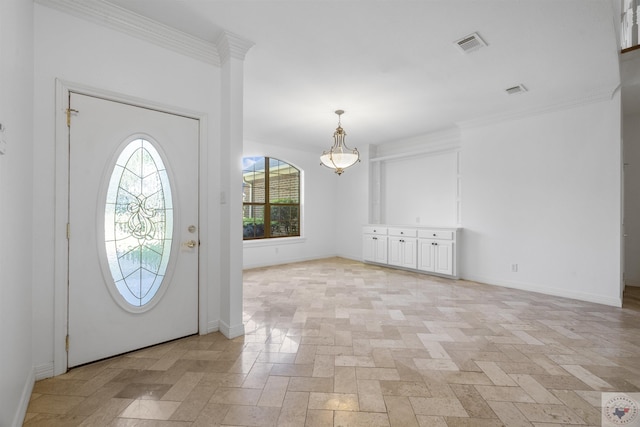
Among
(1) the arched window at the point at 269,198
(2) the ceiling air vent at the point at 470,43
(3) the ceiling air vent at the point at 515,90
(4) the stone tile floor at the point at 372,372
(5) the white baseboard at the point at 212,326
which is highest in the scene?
(3) the ceiling air vent at the point at 515,90

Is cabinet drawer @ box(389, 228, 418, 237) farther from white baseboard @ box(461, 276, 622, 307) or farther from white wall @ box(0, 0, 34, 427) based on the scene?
white wall @ box(0, 0, 34, 427)

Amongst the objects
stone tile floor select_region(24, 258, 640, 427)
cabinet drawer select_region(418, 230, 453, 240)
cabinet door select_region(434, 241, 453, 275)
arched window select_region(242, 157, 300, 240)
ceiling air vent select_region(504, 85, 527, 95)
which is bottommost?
stone tile floor select_region(24, 258, 640, 427)

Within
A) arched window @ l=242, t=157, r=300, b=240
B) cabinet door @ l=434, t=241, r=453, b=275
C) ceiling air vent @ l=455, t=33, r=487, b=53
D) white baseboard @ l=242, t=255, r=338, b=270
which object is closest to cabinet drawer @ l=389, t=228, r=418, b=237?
cabinet door @ l=434, t=241, r=453, b=275

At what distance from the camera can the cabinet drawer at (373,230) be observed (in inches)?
227

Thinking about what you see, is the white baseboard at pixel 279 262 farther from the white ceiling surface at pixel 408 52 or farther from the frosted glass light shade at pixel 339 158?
the white ceiling surface at pixel 408 52

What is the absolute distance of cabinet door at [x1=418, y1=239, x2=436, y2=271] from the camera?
16.2 feet

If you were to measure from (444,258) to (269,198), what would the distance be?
3.84 m

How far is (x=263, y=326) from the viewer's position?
282 cm

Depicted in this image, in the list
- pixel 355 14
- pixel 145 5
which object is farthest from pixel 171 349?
pixel 355 14

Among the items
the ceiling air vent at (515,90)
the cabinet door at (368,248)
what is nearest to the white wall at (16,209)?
the ceiling air vent at (515,90)

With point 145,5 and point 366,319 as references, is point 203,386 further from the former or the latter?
point 145,5

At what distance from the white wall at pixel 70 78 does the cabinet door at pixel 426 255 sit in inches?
156

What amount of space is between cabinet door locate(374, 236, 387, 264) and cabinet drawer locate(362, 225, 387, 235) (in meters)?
0.13

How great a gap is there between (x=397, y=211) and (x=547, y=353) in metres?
4.20
